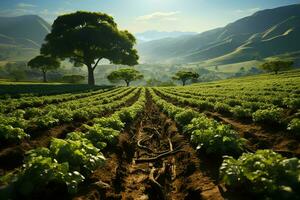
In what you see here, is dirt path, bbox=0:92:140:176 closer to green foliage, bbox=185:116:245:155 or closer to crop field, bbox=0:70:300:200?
crop field, bbox=0:70:300:200

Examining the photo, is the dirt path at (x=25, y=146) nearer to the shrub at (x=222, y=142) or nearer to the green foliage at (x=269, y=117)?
the shrub at (x=222, y=142)

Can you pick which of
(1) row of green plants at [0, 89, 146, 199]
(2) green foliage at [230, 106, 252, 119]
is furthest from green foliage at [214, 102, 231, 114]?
(1) row of green plants at [0, 89, 146, 199]

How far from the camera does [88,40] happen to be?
59.8 metres

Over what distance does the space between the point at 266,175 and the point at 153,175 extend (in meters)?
5.05

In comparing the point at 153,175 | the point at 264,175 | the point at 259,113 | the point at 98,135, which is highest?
the point at 259,113

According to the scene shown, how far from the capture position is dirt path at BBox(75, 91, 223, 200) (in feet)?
26.9

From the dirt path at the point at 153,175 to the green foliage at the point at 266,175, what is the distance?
2.98ft

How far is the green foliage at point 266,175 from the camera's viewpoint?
218 inches

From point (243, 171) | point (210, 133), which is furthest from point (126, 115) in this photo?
point (243, 171)

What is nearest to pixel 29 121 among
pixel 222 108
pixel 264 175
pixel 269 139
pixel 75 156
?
pixel 75 156

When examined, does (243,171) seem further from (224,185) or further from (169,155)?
(169,155)

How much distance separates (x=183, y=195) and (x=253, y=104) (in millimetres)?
13321

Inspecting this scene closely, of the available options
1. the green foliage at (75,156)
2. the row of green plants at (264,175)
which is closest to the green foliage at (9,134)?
the green foliage at (75,156)

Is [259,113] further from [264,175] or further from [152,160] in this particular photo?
[264,175]
